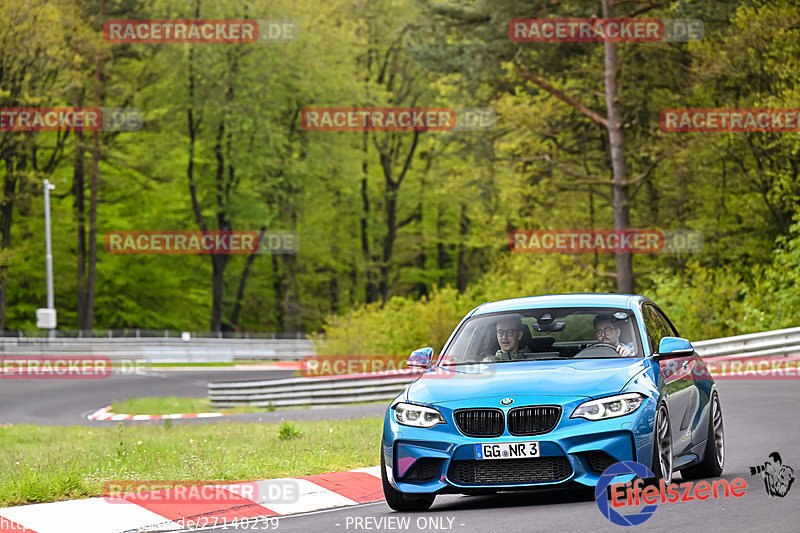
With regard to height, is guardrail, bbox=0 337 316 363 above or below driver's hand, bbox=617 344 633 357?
below

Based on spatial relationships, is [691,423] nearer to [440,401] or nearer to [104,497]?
[440,401]

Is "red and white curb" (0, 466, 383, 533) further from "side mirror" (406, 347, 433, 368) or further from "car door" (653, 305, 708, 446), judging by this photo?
"car door" (653, 305, 708, 446)

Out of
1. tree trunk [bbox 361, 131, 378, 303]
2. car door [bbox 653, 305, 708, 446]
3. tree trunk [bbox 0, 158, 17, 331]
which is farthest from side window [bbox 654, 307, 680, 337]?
tree trunk [bbox 361, 131, 378, 303]

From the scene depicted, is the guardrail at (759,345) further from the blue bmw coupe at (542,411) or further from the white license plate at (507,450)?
the white license plate at (507,450)

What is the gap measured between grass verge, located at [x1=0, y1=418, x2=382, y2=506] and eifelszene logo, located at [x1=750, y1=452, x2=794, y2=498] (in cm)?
375

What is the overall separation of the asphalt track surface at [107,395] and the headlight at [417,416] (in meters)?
11.8

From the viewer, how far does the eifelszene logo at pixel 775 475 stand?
9039mm

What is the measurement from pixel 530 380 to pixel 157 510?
2930 millimetres

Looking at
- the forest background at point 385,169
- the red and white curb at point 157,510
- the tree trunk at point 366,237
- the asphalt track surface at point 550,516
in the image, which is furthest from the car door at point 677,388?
the tree trunk at point 366,237

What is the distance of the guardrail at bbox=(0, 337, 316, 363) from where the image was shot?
1822 inches

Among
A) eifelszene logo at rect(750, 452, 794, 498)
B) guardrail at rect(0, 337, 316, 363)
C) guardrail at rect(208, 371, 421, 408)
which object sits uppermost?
eifelszene logo at rect(750, 452, 794, 498)

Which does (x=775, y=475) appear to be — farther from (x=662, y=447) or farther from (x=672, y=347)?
(x=662, y=447)

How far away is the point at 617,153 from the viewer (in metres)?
34.9

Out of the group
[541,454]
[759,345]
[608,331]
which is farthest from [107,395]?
[541,454]
